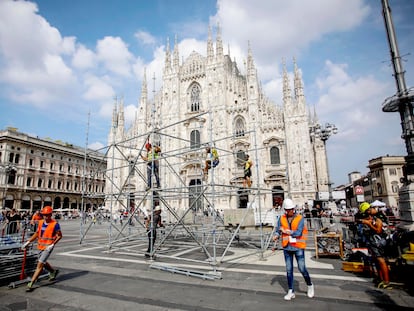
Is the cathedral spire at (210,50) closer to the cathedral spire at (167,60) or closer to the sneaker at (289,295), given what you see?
the cathedral spire at (167,60)

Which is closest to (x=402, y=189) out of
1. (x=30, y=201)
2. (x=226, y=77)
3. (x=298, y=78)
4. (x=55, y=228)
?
(x=55, y=228)

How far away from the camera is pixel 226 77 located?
29.5 metres

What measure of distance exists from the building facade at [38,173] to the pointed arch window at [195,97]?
13.6 metres

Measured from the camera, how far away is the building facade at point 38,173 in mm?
33531

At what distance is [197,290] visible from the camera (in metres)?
4.47

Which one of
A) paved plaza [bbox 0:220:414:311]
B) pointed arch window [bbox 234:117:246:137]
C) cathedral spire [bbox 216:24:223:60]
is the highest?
cathedral spire [bbox 216:24:223:60]

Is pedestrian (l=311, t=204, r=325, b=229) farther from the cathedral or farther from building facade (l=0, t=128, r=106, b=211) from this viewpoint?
building facade (l=0, t=128, r=106, b=211)

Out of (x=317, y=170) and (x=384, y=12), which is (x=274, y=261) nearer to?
(x=384, y=12)

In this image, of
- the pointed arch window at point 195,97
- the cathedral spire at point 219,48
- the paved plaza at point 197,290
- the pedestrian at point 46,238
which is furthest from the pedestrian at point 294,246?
the cathedral spire at point 219,48

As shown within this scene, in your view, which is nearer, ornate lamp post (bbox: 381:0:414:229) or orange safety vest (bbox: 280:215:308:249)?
orange safety vest (bbox: 280:215:308:249)

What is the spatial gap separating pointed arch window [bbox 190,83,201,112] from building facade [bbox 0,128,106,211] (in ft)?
44.6

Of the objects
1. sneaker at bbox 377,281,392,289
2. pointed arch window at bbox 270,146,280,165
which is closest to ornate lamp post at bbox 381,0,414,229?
sneaker at bbox 377,281,392,289

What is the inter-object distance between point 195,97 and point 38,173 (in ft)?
94.0

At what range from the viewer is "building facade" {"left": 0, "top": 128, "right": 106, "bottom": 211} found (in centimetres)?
3353
